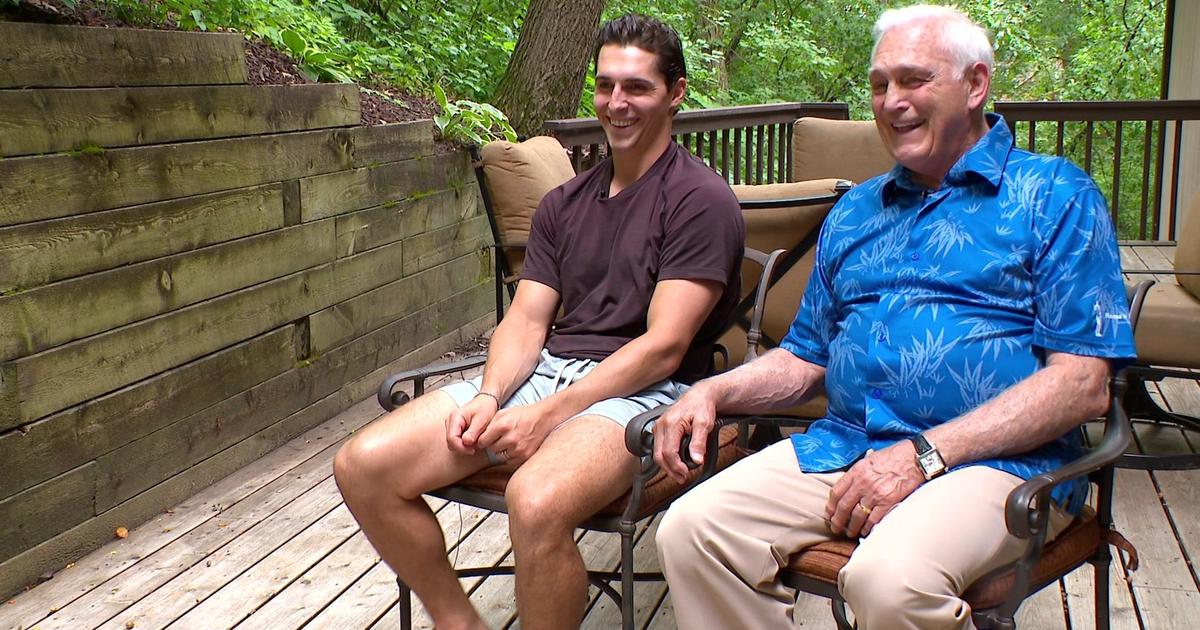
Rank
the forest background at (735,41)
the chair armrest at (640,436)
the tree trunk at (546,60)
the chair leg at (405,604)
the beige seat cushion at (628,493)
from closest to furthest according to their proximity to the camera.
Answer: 1. the chair armrest at (640,436)
2. the beige seat cushion at (628,493)
3. the chair leg at (405,604)
4. the forest background at (735,41)
5. the tree trunk at (546,60)

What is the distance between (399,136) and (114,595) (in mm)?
2365

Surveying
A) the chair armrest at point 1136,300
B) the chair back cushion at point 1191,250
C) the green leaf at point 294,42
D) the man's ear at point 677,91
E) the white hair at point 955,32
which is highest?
the green leaf at point 294,42

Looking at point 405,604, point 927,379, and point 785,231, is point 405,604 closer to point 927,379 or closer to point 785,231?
point 927,379

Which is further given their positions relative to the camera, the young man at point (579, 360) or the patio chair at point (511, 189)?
the patio chair at point (511, 189)

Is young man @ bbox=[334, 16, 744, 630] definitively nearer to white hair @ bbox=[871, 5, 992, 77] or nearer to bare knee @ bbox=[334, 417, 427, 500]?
bare knee @ bbox=[334, 417, 427, 500]

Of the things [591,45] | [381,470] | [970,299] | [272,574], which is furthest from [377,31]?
[970,299]

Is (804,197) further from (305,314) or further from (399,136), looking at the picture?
(399,136)

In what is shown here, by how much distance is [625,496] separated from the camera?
82.8 inches

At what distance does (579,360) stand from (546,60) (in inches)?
148

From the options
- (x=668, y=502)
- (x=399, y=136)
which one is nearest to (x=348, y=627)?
(x=668, y=502)

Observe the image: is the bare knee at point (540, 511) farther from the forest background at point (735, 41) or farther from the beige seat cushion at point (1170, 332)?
the forest background at point (735, 41)

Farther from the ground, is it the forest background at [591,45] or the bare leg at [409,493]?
the forest background at [591,45]

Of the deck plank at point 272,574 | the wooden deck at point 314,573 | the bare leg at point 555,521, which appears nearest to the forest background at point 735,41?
the wooden deck at point 314,573

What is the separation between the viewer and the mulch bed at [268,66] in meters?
2.98
